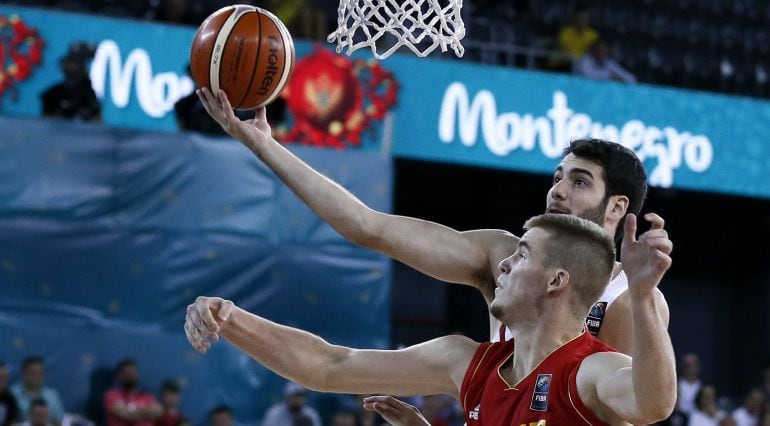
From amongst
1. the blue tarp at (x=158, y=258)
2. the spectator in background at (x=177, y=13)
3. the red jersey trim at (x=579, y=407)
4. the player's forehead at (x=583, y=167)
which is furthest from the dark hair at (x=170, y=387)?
the red jersey trim at (x=579, y=407)

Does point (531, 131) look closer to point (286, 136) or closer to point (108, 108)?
point (286, 136)

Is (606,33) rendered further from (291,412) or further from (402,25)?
(402,25)

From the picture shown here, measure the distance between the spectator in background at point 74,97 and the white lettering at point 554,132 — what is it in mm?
3216

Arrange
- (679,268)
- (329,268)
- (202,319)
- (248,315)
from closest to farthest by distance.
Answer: (202,319) → (248,315) → (329,268) → (679,268)

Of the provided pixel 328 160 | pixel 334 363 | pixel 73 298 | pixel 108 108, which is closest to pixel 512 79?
pixel 328 160

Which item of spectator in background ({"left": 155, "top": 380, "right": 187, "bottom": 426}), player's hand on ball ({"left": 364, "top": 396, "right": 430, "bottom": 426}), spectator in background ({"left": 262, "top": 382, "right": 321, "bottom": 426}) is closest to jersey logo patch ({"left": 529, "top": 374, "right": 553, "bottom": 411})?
player's hand on ball ({"left": 364, "top": 396, "right": 430, "bottom": 426})

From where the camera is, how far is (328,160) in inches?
432

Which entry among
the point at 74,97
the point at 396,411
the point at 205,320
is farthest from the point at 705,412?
the point at 205,320

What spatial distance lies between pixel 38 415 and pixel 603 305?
6.28 m

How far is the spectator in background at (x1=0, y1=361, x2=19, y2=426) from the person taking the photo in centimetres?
909

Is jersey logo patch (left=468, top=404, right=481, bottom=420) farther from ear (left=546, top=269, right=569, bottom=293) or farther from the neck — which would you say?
ear (left=546, top=269, right=569, bottom=293)

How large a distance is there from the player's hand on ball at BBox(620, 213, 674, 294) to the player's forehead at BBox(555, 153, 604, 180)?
1.09 metres

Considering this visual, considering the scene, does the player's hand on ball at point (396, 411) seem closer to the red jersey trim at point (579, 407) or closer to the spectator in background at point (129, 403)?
the red jersey trim at point (579, 407)

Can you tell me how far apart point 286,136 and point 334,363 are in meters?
7.77
